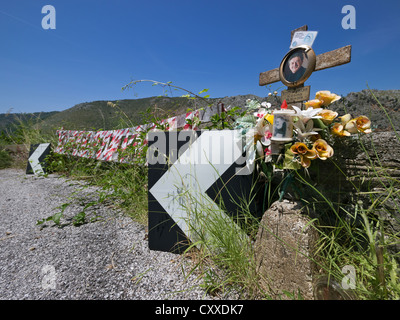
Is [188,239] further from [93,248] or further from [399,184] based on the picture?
[399,184]

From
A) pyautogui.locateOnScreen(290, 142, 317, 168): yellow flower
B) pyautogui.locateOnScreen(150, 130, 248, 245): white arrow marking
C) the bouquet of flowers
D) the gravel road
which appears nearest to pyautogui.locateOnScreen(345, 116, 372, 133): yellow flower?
the bouquet of flowers

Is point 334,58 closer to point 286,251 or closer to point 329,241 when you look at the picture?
point 329,241

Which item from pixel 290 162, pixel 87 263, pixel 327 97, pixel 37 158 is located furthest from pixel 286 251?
pixel 37 158

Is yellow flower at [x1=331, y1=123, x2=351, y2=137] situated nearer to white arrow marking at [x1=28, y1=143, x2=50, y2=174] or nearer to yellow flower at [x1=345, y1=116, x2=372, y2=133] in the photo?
yellow flower at [x1=345, y1=116, x2=372, y2=133]

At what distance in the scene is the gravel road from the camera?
3.79ft

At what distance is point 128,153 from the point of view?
9.99ft

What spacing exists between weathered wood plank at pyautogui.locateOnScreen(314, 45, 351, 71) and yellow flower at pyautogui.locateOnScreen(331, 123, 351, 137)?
146 cm

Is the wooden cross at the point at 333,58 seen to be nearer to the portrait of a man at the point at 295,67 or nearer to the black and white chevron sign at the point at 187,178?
the portrait of a man at the point at 295,67

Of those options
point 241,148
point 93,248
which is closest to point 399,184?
point 241,148

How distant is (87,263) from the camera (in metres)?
1.41

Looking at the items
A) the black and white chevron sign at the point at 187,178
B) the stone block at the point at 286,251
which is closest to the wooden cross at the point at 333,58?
the black and white chevron sign at the point at 187,178

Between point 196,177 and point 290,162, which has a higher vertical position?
point 290,162

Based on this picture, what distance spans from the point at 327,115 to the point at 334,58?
4.93 ft
